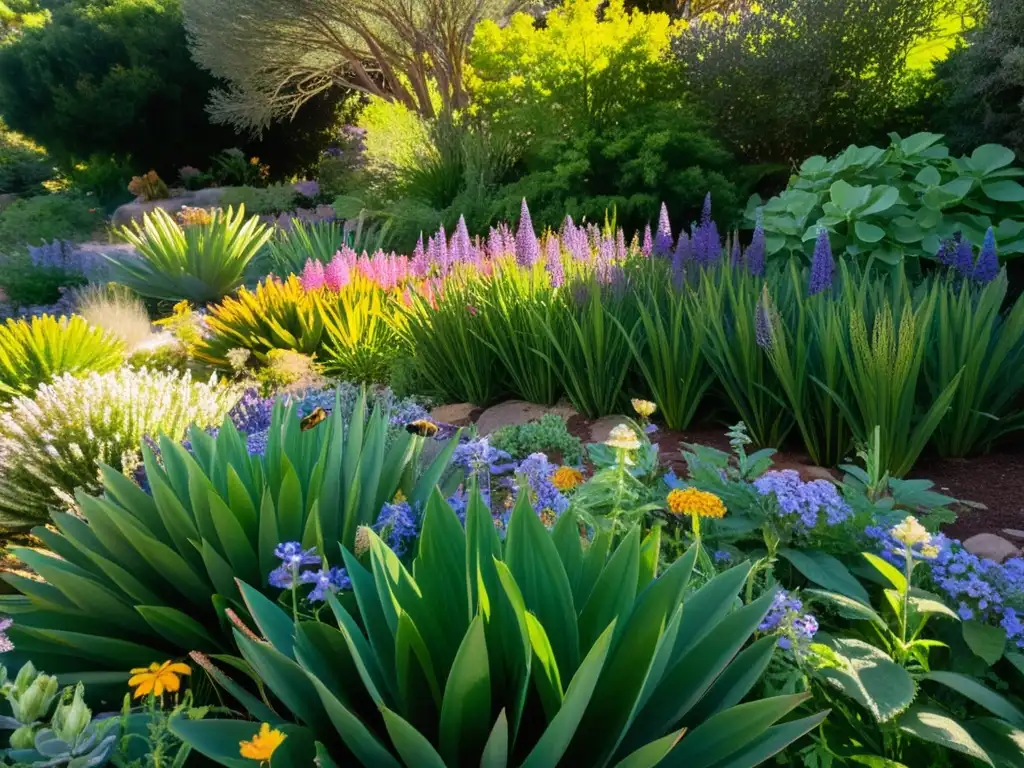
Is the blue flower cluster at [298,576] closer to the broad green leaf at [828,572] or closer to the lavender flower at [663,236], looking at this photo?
the broad green leaf at [828,572]

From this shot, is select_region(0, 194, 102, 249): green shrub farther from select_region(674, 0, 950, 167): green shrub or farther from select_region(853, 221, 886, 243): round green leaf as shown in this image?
select_region(853, 221, 886, 243): round green leaf

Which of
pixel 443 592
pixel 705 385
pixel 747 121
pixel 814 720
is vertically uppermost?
pixel 747 121

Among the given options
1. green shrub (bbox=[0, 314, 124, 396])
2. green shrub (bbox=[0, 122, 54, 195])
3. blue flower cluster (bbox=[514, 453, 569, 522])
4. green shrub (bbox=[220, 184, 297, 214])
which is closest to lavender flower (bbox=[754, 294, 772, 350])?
blue flower cluster (bbox=[514, 453, 569, 522])

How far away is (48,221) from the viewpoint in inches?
677

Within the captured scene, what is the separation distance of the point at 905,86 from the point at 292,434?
8.56m

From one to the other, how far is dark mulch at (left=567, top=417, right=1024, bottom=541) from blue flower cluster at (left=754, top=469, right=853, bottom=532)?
94 centimetres

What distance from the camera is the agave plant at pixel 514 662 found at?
127 centimetres

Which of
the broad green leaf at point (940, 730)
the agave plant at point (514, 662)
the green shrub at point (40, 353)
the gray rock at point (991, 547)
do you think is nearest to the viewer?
the agave plant at point (514, 662)

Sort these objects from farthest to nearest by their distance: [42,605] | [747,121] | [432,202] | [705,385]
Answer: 1. [432,202]
2. [747,121]
3. [705,385]
4. [42,605]

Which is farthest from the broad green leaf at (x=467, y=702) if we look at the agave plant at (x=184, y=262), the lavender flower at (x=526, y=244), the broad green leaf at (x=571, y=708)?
the agave plant at (x=184, y=262)

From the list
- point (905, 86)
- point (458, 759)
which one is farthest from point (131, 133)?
point (458, 759)

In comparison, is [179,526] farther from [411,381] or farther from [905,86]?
[905,86]

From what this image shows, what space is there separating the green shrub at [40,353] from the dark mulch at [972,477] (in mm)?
3877

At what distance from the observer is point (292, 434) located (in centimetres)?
228
